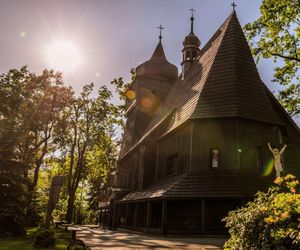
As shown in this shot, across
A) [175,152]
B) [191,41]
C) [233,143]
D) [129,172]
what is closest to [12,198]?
[175,152]

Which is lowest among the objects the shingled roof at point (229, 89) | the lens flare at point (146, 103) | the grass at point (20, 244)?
the grass at point (20, 244)

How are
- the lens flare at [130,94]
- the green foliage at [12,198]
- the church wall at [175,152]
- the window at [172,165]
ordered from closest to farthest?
1. the green foliage at [12,198]
2. the church wall at [175,152]
3. the window at [172,165]
4. the lens flare at [130,94]

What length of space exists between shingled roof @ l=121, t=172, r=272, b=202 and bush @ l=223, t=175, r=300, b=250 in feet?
32.0

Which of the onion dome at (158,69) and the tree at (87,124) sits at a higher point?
the onion dome at (158,69)

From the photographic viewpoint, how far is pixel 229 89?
59.2ft

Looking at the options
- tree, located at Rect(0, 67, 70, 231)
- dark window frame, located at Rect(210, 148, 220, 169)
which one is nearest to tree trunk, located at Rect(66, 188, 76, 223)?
tree, located at Rect(0, 67, 70, 231)

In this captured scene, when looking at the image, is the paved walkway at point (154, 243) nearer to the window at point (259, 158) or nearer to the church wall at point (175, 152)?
the window at point (259, 158)

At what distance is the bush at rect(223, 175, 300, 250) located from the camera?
4417 mm

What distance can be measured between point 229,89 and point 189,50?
13.8 metres

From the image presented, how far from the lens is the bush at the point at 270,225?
4.42 m

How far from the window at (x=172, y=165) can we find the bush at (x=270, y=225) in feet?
46.8

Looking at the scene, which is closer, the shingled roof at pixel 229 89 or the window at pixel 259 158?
the window at pixel 259 158

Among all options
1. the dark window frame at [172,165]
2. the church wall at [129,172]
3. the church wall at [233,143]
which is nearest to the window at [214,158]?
the church wall at [233,143]

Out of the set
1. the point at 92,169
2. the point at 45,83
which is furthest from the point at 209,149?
the point at 92,169
